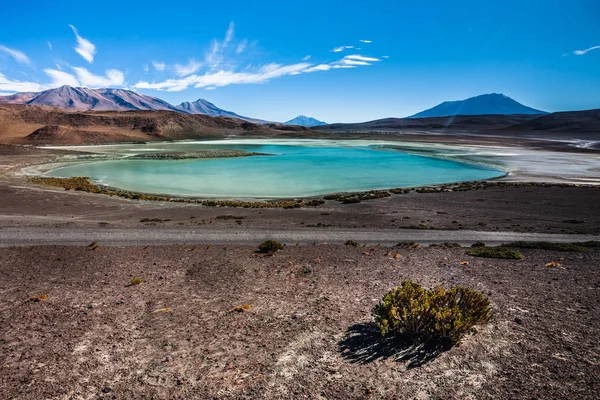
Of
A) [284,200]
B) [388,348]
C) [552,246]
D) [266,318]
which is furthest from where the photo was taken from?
[284,200]

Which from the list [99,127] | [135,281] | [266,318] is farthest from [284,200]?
[99,127]

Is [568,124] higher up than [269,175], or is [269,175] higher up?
[568,124]

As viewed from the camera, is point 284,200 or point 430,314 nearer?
point 430,314

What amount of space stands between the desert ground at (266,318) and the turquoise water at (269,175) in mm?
20659

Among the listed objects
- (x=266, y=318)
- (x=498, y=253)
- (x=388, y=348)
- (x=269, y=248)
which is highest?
(x=388, y=348)

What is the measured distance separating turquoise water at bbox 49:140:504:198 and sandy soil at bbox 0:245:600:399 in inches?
974

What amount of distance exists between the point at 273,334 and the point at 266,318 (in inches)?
30.4

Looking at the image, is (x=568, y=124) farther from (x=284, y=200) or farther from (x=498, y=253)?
(x=498, y=253)

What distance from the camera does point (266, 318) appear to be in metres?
7.57

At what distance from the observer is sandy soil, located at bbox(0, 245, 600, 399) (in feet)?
17.0

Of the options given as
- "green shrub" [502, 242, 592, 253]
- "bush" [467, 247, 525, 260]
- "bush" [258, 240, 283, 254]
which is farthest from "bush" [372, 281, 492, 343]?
"green shrub" [502, 242, 592, 253]

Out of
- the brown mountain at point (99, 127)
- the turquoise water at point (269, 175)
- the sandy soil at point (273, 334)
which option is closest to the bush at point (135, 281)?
the sandy soil at point (273, 334)

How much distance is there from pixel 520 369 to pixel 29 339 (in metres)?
8.46

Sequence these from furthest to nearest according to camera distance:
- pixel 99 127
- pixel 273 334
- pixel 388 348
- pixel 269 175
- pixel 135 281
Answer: pixel 99 127, pixel 269 175, pixel 135 281, pixel 273 334, pixel 388 348
